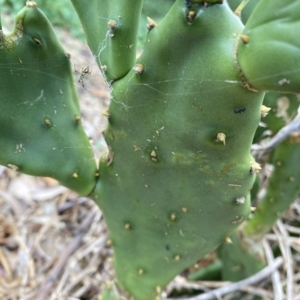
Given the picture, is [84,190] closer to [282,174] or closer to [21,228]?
[282,174]

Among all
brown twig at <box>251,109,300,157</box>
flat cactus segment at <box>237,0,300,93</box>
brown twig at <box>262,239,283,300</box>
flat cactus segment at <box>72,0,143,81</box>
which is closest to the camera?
flat cactus segment at <box>237,0,300,93</box>

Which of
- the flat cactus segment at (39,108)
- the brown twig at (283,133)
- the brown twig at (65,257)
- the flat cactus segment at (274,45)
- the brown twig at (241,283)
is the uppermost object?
the flat cactus segment at (274,45)

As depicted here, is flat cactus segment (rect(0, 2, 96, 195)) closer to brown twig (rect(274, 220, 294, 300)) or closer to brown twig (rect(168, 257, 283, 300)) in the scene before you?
brown twig (rect(168, 257, 283, 300))

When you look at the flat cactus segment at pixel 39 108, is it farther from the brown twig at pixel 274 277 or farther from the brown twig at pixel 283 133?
the brown twig at pixel 274 277

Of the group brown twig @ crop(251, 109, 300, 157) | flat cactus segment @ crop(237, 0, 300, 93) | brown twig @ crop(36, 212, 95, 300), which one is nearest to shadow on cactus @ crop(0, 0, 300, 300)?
flat cactus segment @ crop(237, 0, 300, 93)

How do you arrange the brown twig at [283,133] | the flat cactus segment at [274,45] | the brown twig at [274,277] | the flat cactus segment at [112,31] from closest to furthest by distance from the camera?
1. the flat cactus segment at [274,45]
2. the flat cactus segment at [112,31]
3. the brown twig at [283,133]
4. the brown twig at [274,277]

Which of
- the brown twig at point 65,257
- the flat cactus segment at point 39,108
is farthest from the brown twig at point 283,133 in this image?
the brown twig at point 65,257
